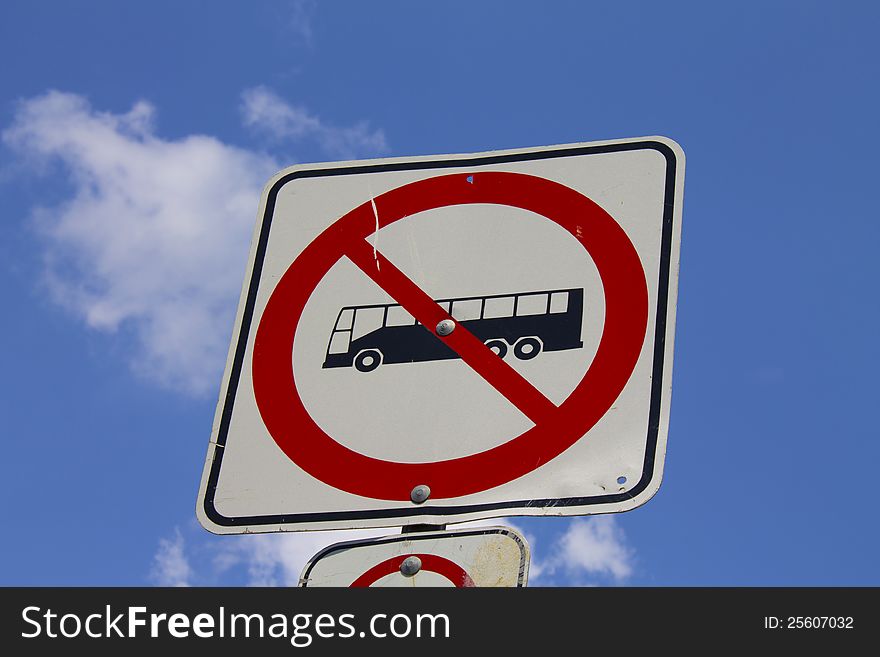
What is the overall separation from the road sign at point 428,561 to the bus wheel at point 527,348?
0.26 metres

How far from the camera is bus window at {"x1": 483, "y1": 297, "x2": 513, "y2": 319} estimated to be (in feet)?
5.77

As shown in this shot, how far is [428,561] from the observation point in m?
1.55

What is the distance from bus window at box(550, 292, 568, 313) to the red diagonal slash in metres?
0.11

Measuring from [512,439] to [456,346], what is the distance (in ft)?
0.56

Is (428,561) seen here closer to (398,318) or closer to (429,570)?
(429,570)

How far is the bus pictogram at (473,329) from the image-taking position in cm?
171

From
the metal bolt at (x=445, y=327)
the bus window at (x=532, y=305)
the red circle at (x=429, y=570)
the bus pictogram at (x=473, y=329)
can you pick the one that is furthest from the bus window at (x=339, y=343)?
the red circle at (x=429, y=570)

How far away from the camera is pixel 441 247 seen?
6.20ft

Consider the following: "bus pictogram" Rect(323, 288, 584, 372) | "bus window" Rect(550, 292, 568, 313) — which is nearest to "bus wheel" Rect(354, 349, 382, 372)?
"bus pictogram" Rect(323, 288, 584, 372)

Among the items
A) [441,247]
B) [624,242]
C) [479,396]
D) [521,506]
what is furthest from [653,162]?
[521,506]

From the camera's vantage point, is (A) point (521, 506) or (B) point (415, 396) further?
(B) point (415, 396)
